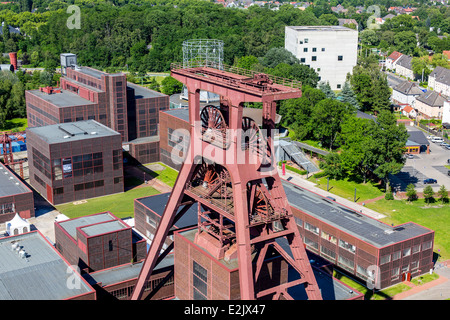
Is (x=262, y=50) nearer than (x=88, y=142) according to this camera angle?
No

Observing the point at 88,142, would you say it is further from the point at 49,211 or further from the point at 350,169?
the point at 350,169

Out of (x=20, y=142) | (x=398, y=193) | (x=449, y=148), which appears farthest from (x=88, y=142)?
(x=449, y=148)

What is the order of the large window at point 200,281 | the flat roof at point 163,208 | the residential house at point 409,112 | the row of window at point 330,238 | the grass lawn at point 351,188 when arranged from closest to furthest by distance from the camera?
the large window at point 200,281 → the row of window at point 330,238 → the flat roof at point 163,208 → the grass lawn at point 351,188 → the residential house at point 409,112

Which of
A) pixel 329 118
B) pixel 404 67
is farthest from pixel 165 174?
pixel 404 67

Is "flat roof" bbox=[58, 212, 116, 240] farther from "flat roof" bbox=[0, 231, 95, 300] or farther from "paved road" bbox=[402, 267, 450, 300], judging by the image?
"paved road" bbox=[402, 267, 450, 300]

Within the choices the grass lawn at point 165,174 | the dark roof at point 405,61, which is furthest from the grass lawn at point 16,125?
the dark roof at point 405,61

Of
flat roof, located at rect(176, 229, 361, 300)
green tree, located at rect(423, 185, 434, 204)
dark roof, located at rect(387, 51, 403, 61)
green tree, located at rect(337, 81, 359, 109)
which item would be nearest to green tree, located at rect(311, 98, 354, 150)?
green tree, located at rect(337, 81, 359, 109)

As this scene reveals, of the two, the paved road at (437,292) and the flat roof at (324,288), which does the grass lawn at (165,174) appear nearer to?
the flat roof at (324,288)
